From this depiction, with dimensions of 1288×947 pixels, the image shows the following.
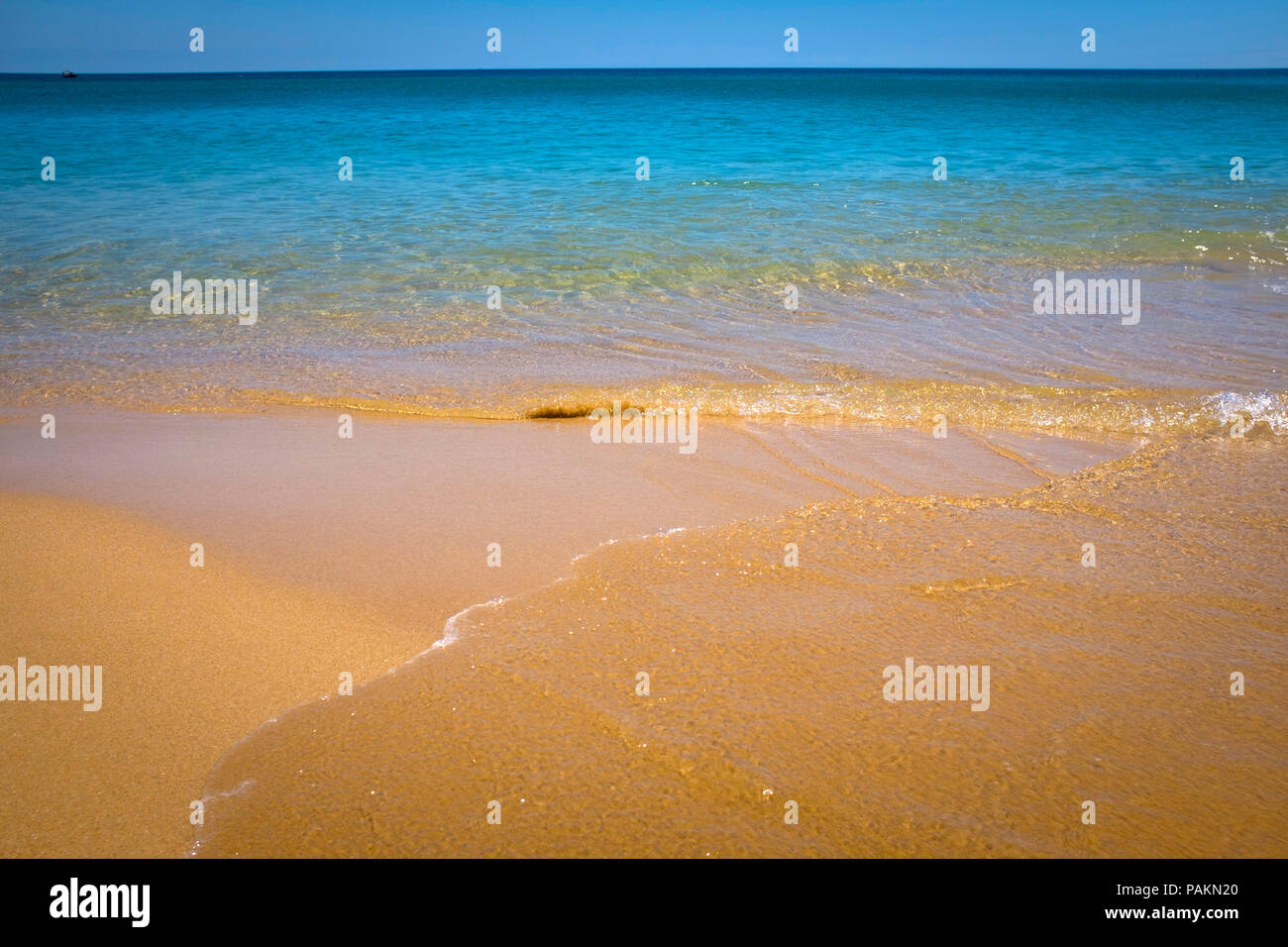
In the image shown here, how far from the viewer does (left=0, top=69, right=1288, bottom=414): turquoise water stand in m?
6.01

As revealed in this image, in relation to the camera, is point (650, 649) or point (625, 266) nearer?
point (650, 649)

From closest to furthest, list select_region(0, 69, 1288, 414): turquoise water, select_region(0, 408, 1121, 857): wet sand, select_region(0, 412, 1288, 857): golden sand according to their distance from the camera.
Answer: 1. select_region(0, 412, 1288, 857): golden sand
2. select_region(0, 408, 1121, 857): wet sand
3. select_region(0, 69, 1288, 414): turquoise water

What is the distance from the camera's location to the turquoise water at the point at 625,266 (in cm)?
601

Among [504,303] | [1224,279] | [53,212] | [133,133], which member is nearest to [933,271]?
[1224,279]

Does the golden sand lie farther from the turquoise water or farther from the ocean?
the turquoise water

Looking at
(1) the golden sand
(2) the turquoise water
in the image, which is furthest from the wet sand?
(2) the turquoise water

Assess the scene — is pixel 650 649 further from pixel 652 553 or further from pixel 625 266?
pixel 625 266

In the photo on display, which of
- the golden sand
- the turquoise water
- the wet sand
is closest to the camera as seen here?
the golden sand

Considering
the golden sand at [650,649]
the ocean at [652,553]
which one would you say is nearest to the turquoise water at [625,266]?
the ocean at [652,553]

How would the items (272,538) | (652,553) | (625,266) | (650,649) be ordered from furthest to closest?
A: (625,266) → (272,538) → (652,553) → (650,649)

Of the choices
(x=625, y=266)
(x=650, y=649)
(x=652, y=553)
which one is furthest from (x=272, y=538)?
(x=625, y=266)

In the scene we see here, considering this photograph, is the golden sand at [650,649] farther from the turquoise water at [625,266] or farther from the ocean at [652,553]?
the turquoise water at [625,266]

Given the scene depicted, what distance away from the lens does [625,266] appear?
9062mm

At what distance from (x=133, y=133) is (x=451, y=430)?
25.2m
